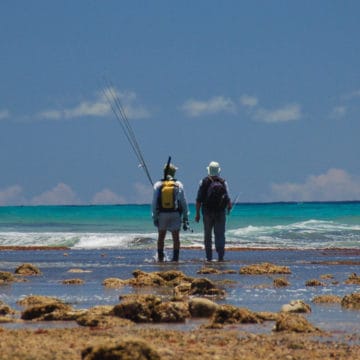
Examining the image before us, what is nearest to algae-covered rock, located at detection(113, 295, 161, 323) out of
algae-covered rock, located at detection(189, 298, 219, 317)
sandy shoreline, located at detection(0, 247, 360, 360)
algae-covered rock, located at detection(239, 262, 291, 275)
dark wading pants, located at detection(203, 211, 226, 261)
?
sandy shoreline, located at detection(0, 247, 360, 360)

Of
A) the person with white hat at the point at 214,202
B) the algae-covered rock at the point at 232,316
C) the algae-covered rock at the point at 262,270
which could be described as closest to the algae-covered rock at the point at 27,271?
the algae-covered rock at the point at 262,270

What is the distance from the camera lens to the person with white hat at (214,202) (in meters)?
16.0

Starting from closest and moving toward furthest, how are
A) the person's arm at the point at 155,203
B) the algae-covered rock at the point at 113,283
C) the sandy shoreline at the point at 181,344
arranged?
the sandy shoreline at the point at 181,344 → the algae-covered rock at the point at 113,283 → the person's arm at the point at 155,203

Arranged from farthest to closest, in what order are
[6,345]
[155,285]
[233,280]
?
[233,280]
[155,285]
[6,345]

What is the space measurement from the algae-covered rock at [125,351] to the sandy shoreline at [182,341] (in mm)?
14

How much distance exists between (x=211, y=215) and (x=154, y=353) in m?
11.1

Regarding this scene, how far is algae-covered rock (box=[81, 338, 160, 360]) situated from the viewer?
5152 millimetres

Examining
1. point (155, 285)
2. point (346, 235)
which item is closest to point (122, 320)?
point (155, 285)

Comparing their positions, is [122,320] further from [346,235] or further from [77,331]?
[346,235]

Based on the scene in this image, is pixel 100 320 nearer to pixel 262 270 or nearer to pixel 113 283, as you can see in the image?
pixel 113 283

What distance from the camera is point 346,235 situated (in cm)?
3506

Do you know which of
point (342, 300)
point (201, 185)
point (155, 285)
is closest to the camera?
point (342, 300)

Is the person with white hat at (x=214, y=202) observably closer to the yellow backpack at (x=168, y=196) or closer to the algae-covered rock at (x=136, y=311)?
the yellow backpack at (x=168, y=196)

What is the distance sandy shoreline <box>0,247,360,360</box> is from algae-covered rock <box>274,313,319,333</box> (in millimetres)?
50
